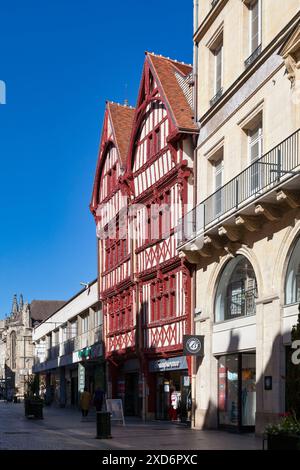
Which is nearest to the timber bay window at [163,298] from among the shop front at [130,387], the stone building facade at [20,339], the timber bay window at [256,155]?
the shop front at [130,387]

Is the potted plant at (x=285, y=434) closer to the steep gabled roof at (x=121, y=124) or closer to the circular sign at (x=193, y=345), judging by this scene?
the circular sign at (x=193, y=345)

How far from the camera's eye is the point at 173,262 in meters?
31.6

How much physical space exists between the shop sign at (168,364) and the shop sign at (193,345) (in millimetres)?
3138

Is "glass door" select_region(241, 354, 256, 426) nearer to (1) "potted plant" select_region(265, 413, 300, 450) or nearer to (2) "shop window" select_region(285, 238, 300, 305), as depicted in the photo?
(2) "shop window" select_region(285, 238, 300, 305)

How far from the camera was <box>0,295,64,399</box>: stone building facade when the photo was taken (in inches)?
4564

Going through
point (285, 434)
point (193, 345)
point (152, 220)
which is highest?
point (152, 220)

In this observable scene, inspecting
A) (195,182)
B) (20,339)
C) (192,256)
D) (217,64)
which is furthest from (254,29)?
(20,339)

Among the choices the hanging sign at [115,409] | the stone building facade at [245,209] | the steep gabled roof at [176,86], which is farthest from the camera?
the steep gabled roof at [176,86]

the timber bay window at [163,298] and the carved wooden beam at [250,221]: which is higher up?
the carved wooden beam at [250,221]

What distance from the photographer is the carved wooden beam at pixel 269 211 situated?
2166 cm

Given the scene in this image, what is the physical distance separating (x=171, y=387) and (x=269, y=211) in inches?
530

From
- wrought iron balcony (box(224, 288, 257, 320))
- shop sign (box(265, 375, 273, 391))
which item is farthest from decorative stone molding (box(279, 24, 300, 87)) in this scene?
shop sign (box(265, 375, 273, 391))

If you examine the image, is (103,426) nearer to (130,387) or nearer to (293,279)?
(293,279)

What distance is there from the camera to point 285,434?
14.2m
